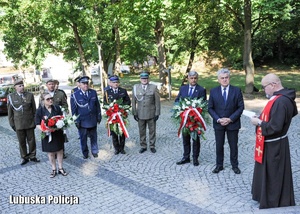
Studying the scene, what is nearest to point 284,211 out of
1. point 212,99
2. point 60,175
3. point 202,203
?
point 202,203

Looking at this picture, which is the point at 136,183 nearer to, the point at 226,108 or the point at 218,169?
the point at 218,169

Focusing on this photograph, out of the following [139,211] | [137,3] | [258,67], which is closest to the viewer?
[139,211]

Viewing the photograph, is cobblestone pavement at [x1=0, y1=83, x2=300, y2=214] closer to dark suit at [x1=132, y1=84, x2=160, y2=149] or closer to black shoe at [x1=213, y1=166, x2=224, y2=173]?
black shoe at [x1=213, y1=166, x2=224, y2=173]

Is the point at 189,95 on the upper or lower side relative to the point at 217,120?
upper

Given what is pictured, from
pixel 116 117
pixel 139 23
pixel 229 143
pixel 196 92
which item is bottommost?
pixel 229 143

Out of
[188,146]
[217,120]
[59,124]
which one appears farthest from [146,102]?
[59,124]

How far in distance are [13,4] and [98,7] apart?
190 inches

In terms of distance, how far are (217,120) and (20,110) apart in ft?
14.4

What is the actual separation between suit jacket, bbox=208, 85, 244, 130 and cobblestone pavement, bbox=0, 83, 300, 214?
40.7 inches

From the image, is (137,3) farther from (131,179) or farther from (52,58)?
(52,58)

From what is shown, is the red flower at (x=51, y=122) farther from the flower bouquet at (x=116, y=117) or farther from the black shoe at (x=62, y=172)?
the flower bouquet at (x=116, y=117)

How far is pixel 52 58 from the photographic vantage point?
60094 millimetres

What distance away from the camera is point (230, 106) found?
6.07 m

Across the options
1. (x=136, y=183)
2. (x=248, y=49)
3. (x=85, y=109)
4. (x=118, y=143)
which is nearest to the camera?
(x=136, y=183)
